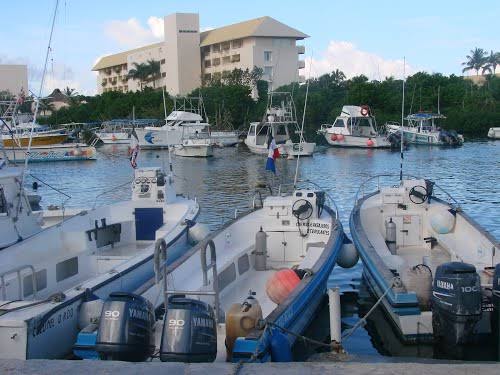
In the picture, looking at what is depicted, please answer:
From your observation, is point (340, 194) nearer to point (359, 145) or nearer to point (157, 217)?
point (157, 217)

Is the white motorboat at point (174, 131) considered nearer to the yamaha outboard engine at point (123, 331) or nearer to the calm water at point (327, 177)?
the calm water at point (327, 177)

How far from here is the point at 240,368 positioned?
19.6ft

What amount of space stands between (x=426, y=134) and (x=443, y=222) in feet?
167

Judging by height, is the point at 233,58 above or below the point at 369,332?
above

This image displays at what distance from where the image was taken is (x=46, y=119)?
339ft

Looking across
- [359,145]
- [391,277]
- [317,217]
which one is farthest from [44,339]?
[359,145]

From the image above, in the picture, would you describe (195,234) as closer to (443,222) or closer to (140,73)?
(443,222)

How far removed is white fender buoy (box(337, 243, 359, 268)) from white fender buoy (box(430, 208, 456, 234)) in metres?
2.03

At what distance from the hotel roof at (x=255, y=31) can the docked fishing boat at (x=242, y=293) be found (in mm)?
86583

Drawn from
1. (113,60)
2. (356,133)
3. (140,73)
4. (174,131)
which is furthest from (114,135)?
(113,60)

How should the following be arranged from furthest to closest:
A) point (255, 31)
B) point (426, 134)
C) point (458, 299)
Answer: point (255, 31) → point (426, 134) → point (458, 299)

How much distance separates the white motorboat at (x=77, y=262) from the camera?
8781 millimetres

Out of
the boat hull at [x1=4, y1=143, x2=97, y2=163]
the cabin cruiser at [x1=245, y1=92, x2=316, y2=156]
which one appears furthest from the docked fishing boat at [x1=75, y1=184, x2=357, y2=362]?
the boat hull at [x1=4, y1=143, x2=97, y2=163]

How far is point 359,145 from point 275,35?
143 ft
